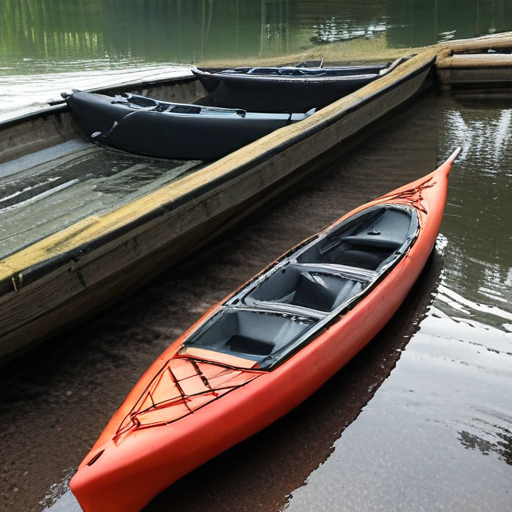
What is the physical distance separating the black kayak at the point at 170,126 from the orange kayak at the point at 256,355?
2.84 meters

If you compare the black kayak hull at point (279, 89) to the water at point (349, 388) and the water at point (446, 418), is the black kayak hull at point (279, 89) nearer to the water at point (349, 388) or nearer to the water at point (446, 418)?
the water at point (349, 388)

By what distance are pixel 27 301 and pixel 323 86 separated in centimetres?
702

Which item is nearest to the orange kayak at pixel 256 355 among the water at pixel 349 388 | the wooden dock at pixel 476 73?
the water at pixel 349 388

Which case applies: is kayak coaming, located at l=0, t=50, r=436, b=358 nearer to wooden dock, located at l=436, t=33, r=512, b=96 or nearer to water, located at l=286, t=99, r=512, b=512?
water, located at l=286, t=99, r=512, b=512

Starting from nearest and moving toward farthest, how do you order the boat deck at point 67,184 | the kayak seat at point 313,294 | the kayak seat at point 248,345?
the kayak seat at point 248,345
the kayak seat at point 313,294
the boat deck at point 67,184

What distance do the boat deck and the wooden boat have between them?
247 cm

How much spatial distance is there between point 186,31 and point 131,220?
21486 millimetres

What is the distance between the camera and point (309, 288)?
473 cm

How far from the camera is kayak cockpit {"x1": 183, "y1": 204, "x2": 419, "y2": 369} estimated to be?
4.12m

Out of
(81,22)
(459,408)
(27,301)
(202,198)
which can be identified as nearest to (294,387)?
(459,408)

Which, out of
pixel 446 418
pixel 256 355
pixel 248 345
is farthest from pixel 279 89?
pixel 446 418

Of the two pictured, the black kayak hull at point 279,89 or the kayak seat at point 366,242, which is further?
the black kayak hull at point 279,89

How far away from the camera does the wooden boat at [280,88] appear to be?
10023mm

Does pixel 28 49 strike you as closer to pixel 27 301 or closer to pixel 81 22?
pixel 81 22
